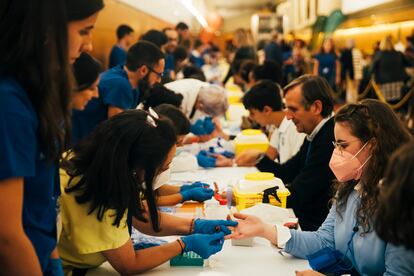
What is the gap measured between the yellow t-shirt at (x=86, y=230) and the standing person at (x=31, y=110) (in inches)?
13.4

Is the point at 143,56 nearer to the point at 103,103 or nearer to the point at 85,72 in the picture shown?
the point at 103,103

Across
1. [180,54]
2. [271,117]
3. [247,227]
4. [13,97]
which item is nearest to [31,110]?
[13,97]

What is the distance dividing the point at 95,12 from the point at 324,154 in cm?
171

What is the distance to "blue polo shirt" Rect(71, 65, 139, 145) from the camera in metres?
3.32

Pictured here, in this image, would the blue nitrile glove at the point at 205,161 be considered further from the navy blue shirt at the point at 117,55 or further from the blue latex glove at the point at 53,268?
the navy blue shirt at the point at 117,55

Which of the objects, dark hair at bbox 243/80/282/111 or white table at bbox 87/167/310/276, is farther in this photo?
dark hair at bbox 243/80/282/111

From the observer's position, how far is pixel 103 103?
337 centimetres

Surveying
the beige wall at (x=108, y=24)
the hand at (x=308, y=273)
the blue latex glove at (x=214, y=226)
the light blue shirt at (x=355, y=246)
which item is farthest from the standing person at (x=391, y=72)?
the hand at (x=308, y=273)

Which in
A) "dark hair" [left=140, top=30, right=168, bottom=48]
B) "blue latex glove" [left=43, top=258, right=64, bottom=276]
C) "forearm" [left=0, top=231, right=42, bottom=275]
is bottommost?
"blue latex glove" [left=43, top=258, right=64, bottom=276]

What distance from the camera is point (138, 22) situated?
9742 millimetres

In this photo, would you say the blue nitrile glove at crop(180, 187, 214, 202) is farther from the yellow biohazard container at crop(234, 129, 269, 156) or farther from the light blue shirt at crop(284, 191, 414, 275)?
the yellow biohazard container at crop(234, 129, 269, 156)

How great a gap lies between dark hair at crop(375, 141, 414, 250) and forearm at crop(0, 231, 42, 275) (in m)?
0.82

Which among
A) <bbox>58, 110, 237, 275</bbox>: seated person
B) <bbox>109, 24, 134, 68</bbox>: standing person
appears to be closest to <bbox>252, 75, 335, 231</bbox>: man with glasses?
<bbox>58, 110, 237, 275</bbox>: seated person

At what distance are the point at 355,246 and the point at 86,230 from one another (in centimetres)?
94
